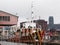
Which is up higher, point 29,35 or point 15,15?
point 15,15

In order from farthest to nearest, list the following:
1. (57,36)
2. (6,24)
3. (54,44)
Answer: (6,24) < (57,36) < (54,44)

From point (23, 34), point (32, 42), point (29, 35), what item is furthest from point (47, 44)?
point (23, 34)

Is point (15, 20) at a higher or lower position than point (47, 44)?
higher

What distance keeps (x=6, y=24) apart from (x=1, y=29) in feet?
6.11

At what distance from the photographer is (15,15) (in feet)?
152

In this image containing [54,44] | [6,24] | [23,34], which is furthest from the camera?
[6,24]

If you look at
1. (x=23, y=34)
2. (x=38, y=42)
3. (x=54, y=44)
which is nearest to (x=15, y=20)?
(x=23, y=34)

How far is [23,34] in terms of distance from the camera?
28344 millimetres

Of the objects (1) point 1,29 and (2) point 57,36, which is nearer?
(2) point 57,36

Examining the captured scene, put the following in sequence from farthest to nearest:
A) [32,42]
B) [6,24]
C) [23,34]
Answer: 1. [6,24]
2. [23,34]
3. [32,42]

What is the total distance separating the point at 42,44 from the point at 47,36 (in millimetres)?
3697

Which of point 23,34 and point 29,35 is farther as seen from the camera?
Result: point 23,34

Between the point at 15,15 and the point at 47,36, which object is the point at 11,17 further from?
the point at 47,36

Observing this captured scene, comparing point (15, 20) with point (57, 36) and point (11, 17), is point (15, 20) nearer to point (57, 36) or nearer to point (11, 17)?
point (11, 17)
